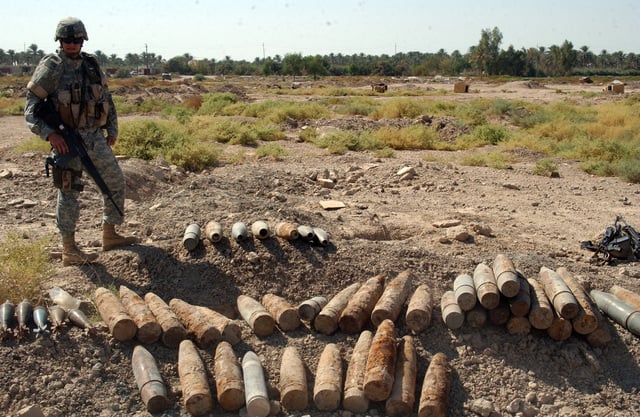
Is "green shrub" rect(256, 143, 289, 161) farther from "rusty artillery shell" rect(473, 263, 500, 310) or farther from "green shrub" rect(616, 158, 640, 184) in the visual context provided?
"rusty artillery shell" rect(473, 263, 500, 310)

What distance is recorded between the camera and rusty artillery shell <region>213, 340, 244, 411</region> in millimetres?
3855

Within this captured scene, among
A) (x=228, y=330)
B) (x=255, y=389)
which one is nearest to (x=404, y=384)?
(x=255, y=389)

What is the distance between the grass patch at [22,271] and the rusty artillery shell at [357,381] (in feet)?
8.47

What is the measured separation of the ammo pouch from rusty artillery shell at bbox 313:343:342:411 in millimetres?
2910

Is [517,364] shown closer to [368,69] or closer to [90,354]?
[90,354]

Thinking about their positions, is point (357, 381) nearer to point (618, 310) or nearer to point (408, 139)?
point (618, 310)

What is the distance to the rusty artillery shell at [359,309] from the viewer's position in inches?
182

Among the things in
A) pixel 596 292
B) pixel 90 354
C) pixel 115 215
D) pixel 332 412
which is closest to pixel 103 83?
pixel 115 215

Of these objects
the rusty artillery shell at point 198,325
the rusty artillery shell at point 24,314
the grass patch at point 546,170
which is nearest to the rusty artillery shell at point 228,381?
the rusty artillery shell at point 198,325

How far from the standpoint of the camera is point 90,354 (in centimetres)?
420

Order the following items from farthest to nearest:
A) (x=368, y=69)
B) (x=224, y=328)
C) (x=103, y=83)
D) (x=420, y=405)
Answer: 1. (x=368, y=69)
2. (x=103, y=83)
3. (x=224, y=328)
4. (x=420, y=405)

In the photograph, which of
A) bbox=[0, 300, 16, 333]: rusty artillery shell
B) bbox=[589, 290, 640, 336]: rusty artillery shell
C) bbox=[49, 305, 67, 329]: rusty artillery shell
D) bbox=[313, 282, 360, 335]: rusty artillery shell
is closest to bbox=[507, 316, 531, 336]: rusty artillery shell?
bbox=[589, 290, 640, 336]: rusty artillery shell

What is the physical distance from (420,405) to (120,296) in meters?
2.53

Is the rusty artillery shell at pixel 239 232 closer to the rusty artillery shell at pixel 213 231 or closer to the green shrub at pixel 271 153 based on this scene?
the rusty artillery shell at pixel 213 231
